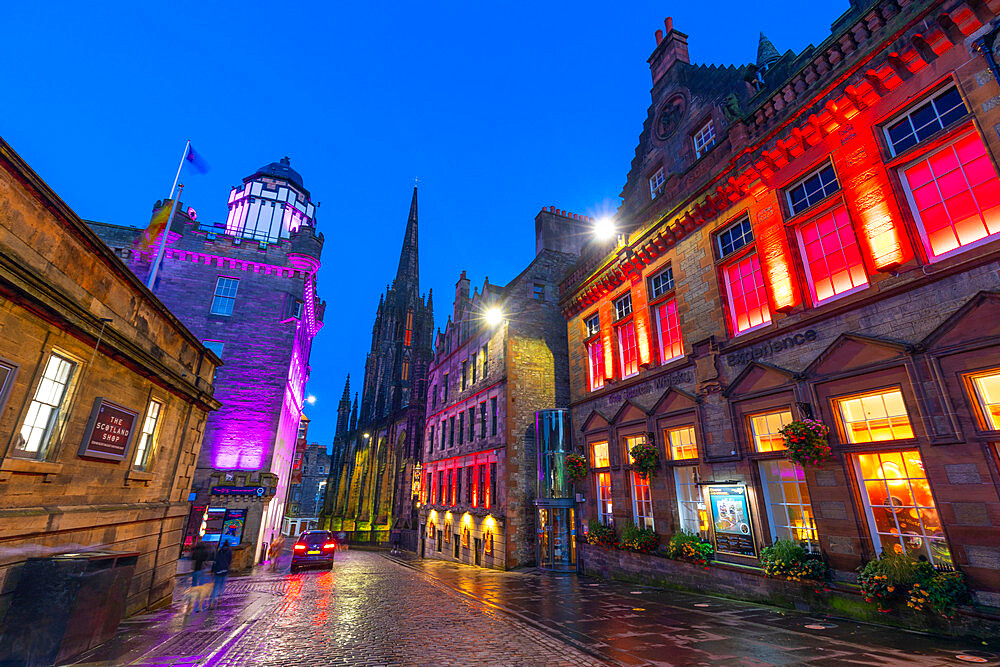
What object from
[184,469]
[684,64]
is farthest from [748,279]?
[184,469]

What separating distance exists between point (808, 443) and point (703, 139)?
12267mm

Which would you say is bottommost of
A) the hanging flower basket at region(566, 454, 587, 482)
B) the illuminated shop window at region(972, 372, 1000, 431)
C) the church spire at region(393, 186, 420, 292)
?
the hanging flower basket at region(566, 454, 587, 482)

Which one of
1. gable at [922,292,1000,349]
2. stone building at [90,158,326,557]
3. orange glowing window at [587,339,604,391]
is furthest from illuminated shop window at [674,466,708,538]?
stone building at [90,158,326,557]

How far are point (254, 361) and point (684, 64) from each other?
26.2 m

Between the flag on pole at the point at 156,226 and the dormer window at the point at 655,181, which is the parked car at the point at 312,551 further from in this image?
the dormer window at the point at 655,181

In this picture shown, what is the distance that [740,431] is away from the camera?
37.9 ft

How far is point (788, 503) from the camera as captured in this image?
411 inches

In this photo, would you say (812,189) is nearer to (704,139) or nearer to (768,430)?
(768,430)

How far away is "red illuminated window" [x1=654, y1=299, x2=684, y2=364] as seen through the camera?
14.6 metres

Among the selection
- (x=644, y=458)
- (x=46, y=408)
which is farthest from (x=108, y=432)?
(x=644, y=458)

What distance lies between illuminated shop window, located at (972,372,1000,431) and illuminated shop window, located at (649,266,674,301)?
830cm

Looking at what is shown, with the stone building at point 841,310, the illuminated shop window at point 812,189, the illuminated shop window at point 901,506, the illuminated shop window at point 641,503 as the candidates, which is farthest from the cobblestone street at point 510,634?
the illuminated shop window at point 812,189

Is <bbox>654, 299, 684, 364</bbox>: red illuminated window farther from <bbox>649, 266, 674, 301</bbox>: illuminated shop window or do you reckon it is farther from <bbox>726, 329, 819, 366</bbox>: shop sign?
<bbox>726, 329, 819, 366</bbox>: shop sign

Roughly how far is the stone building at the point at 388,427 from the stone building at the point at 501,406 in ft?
43.5
